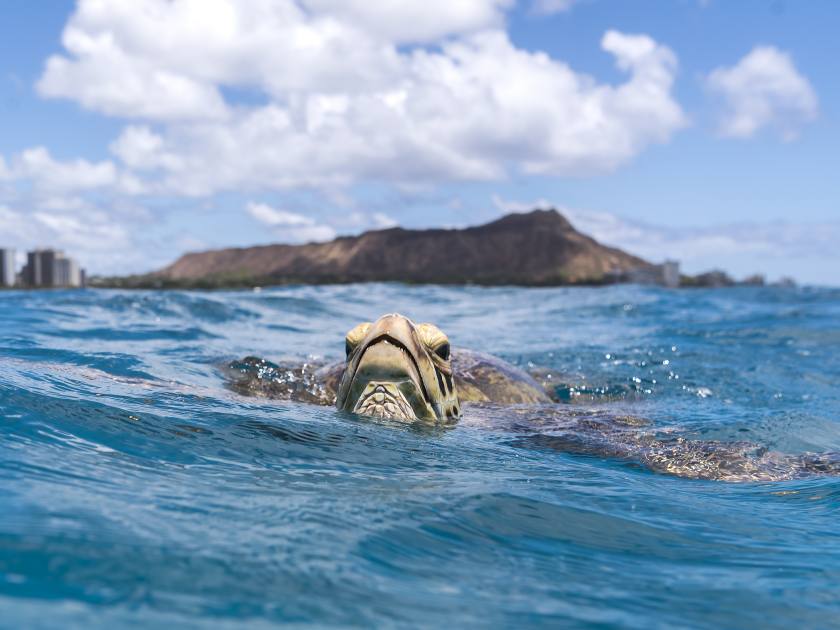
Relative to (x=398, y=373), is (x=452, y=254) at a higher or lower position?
higher

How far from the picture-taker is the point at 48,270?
3391 cm

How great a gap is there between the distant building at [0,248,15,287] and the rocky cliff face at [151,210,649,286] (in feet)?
219

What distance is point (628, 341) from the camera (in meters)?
13.1

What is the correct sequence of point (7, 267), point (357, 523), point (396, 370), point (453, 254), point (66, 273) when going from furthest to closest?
point (453, 254)
point (66, 273)
point (7, 267)
point (396, 370)
point (357, 523)

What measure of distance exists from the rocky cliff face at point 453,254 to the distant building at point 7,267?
66.7 metres

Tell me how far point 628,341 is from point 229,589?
38.5ft

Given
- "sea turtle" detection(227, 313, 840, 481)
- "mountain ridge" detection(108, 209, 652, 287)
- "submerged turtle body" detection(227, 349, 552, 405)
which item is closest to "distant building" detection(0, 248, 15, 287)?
"submerged turtle body" detection(227, 349, 552, 405)

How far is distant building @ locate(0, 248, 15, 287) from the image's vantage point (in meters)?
31.5

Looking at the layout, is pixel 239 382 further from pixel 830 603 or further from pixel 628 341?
pixel 628 341

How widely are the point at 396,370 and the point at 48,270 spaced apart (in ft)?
109

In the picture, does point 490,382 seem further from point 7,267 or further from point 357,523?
point 7,267

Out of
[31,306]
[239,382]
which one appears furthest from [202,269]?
[239,382]

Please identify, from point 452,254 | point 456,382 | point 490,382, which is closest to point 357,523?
point 456,382

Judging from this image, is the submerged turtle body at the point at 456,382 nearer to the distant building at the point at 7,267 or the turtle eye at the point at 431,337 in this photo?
the turtle eye at the point at 431,337
